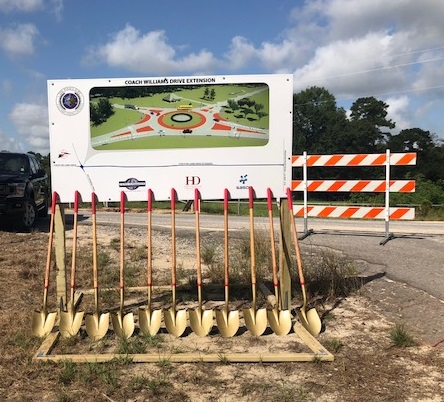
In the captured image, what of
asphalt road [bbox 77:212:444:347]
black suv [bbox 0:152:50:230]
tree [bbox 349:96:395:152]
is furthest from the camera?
tree [bbox 349:96:395:152]

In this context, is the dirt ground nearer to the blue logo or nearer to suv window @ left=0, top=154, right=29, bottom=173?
the blue logo

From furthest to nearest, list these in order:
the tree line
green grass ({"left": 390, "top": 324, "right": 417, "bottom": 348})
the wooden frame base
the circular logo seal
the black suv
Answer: the tree line
the black suv
the circular logo seal
green grass ({"left": 390, "top": 324, "right": 417, "bottom": 348})
the wooden frame base

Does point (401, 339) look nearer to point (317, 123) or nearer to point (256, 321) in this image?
point (256, 321)

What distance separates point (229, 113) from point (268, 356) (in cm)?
255

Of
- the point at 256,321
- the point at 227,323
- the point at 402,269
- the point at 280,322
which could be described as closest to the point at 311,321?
the point at 280,322

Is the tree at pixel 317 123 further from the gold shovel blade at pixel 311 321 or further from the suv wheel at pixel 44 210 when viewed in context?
the gold shovel blade at pixel 311 321

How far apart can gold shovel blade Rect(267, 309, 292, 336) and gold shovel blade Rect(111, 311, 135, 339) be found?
4.39 feet

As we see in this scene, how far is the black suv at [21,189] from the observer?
10398 millimetres

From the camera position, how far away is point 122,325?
4.38 meters

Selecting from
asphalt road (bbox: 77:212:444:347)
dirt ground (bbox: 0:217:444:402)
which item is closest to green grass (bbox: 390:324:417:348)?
dirt ground (bbox: 0:217:444:402)

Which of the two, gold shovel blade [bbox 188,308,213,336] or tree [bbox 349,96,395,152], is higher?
tree [bbox 349,96,395,152]

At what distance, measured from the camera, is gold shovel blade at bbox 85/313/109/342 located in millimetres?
4340

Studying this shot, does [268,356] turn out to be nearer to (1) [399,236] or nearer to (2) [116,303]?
(2) [116,303]

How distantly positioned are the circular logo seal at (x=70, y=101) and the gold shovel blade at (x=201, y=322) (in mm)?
2422
